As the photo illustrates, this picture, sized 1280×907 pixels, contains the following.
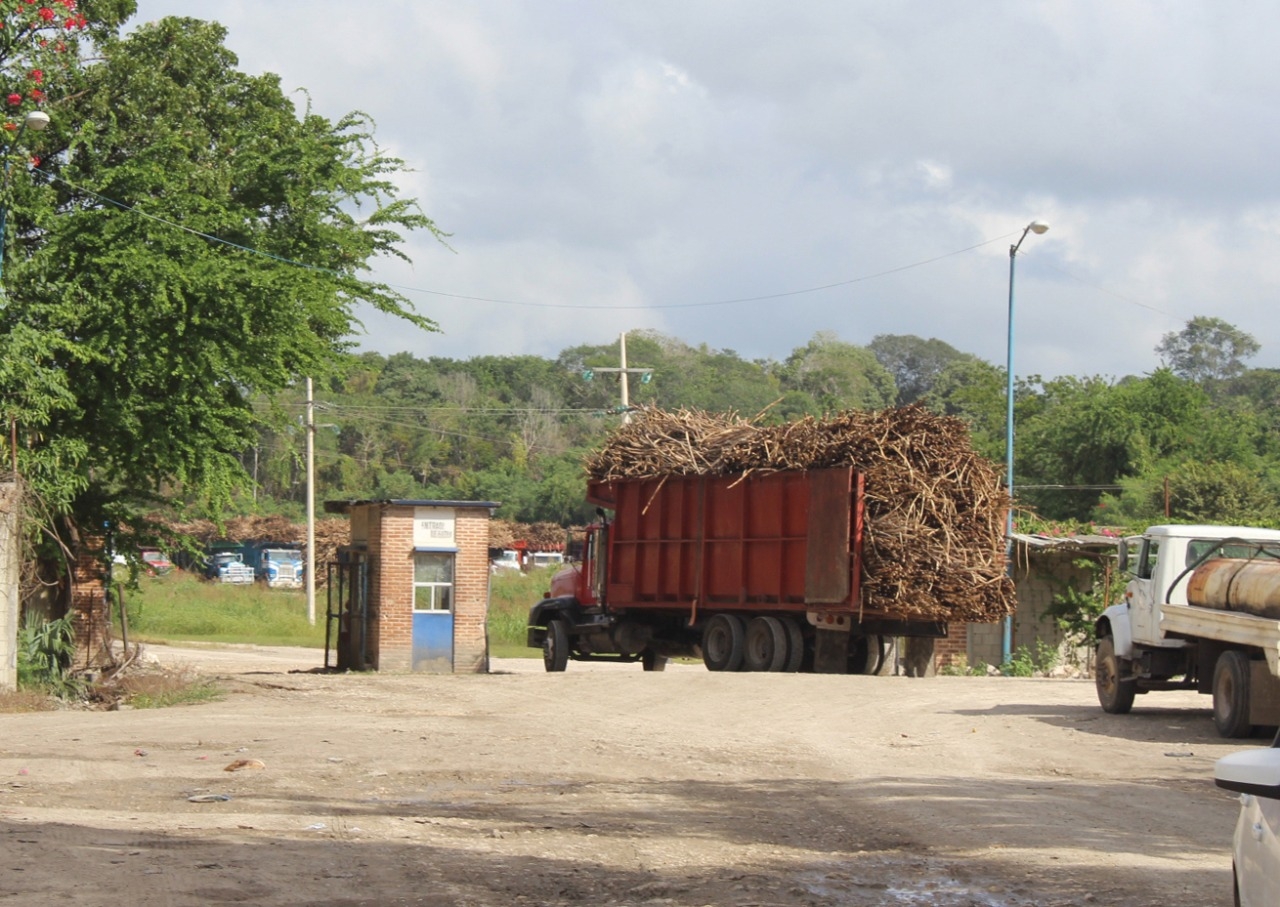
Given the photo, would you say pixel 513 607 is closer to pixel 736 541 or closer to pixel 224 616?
pixel 224 616

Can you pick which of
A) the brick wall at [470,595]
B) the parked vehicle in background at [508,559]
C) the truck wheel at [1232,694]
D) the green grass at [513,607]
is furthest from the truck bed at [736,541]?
the parked vehicle in background at [508,559]

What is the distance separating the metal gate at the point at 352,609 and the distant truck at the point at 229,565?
40.9 meters

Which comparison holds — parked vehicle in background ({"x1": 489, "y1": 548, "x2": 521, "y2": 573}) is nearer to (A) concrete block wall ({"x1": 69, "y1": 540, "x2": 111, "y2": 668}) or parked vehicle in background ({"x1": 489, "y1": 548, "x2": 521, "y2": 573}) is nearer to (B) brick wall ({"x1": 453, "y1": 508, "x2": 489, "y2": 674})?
(B) brick wall ({"x1": 453, "y1": 508, "x2": 489, "y2": 674})

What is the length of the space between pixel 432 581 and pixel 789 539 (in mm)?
7025

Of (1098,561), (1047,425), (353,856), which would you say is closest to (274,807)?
(353,856)

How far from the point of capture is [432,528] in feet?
87.3

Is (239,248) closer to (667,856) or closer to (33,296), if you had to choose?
(33,296)

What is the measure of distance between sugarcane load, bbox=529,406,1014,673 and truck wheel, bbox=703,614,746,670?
3 centimetres

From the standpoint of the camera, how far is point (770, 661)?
77.9 ft

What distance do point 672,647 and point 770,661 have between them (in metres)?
4.02

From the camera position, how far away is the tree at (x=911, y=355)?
446 feet

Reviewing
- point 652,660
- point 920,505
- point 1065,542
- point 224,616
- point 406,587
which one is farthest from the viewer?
point 224,616

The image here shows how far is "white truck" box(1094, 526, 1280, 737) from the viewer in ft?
49.0

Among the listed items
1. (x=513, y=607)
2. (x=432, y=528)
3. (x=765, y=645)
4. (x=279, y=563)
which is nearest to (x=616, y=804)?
(x=765, y=645)
